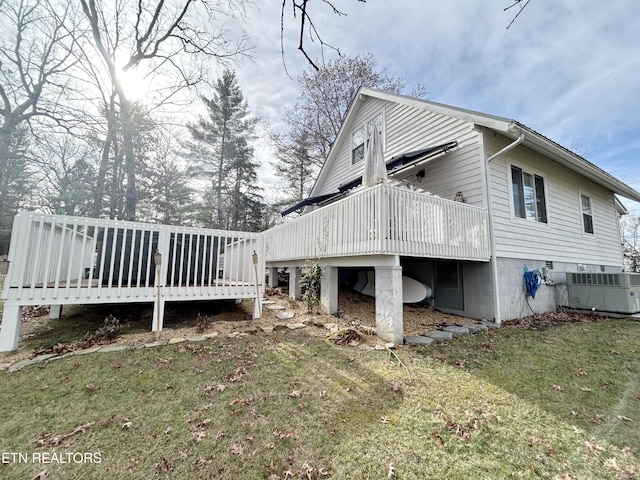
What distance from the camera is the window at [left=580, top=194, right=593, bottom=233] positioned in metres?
9.72

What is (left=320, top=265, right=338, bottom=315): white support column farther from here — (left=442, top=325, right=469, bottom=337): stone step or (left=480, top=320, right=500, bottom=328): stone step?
(left=480, top=320, right=500, bottom=328): stone step

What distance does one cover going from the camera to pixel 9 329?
3.89 m

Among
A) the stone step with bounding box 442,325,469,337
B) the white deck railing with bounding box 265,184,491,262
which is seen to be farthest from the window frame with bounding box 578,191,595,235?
the stone step with bounding box 442,325,469,337

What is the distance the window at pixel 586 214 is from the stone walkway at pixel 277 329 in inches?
291

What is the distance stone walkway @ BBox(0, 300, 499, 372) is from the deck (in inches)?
23.6

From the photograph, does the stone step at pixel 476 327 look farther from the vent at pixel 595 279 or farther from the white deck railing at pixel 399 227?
the vent at pixel 595 279

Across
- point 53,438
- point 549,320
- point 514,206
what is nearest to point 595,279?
point 549,320

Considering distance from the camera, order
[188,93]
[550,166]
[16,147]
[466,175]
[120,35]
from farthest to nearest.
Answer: [188,93] → [120,35] → [16,147] → [550,166] → [466,175]

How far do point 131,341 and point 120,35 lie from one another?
13.2 meters

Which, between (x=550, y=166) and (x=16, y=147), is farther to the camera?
(x=16, y=147)

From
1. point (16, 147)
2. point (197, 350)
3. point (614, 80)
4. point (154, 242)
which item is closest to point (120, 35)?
point (16, 147)

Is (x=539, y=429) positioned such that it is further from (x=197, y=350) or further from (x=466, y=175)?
(x=466, y=175)

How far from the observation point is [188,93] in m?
12.2

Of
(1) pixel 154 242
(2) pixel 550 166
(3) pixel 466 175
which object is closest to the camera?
(1) pixel 154 242
